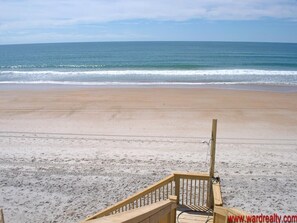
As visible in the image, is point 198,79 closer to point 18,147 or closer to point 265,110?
point 265,110

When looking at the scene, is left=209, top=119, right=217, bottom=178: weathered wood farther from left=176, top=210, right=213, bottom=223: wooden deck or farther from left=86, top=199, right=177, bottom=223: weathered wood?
left=86, top=199, right=177, bottom=223: weathered wood

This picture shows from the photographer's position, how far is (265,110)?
54.9 ft

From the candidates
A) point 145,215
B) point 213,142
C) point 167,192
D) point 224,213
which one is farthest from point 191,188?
point 145,215

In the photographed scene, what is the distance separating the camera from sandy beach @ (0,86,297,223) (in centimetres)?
762

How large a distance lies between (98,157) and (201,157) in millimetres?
3560

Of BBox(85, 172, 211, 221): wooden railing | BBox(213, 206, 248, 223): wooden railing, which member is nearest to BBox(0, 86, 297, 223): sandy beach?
BBox(85, 172, 211, 221): wooden railing

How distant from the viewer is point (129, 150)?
35.6 ft

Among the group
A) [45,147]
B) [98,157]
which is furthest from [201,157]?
[45,147]

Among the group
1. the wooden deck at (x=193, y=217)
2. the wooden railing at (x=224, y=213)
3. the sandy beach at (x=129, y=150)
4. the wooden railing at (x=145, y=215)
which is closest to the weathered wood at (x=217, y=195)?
the wooden deck at (x=193, y=217)

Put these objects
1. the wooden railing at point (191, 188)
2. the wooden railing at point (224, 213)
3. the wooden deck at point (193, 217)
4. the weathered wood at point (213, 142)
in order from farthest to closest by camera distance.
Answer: the wooden railing at point (191, 188)
the wooden deck at point (193, 217)
the weathered wood at point (213, 142)
the wooden railing at point (224, 213)

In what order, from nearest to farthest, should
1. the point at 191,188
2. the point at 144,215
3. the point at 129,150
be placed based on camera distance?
the point at 144,215, the point at 191,188, the point at 129,150

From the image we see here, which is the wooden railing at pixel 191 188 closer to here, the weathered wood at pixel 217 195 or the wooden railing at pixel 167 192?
the wooden railing at pixel 167 192

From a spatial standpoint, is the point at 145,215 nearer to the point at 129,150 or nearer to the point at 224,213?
the point at 224,213

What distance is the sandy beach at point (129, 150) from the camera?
7621 mm
